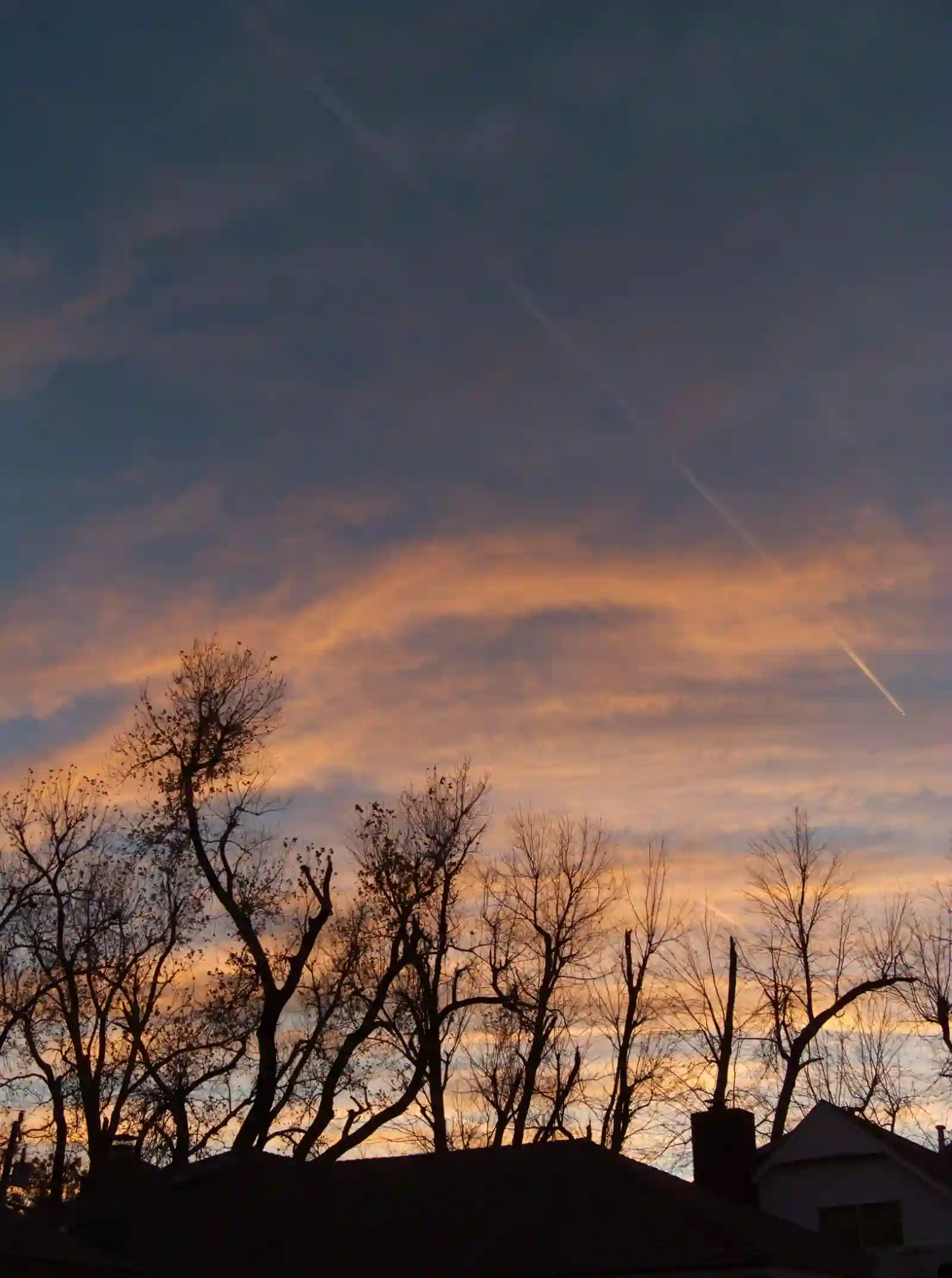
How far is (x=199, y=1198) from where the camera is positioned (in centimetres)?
2573

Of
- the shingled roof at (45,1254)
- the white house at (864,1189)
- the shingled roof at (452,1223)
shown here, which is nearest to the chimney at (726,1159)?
the shingled roof at (452,1223)

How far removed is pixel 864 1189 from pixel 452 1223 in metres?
11.8

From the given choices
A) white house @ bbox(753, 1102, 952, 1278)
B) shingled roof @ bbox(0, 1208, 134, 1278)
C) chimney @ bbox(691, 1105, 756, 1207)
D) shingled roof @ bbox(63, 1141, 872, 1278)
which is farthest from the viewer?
white house @ bbox(753, 1102, 952, 1278)

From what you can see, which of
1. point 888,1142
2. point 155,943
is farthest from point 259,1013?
point 888,1142

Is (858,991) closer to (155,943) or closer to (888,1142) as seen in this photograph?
(888,1142)

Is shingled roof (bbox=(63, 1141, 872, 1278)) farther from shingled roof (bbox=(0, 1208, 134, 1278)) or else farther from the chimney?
the chimney

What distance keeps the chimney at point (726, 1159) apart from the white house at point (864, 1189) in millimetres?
3079

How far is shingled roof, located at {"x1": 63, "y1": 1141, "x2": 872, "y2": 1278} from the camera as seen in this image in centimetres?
2094

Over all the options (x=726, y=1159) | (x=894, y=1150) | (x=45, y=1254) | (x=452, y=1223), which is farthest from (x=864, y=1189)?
(x=45, y=1254)

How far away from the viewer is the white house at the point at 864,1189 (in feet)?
93.1

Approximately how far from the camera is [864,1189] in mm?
30016

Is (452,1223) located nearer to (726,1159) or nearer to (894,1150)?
(726,1159)

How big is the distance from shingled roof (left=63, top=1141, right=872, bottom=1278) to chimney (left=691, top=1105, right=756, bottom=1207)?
1499mm

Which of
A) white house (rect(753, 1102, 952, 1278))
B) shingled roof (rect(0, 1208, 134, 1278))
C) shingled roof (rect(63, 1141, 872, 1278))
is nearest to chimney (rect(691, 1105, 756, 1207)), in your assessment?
shingled roof (rect(63, 1141, 872, 1278))
